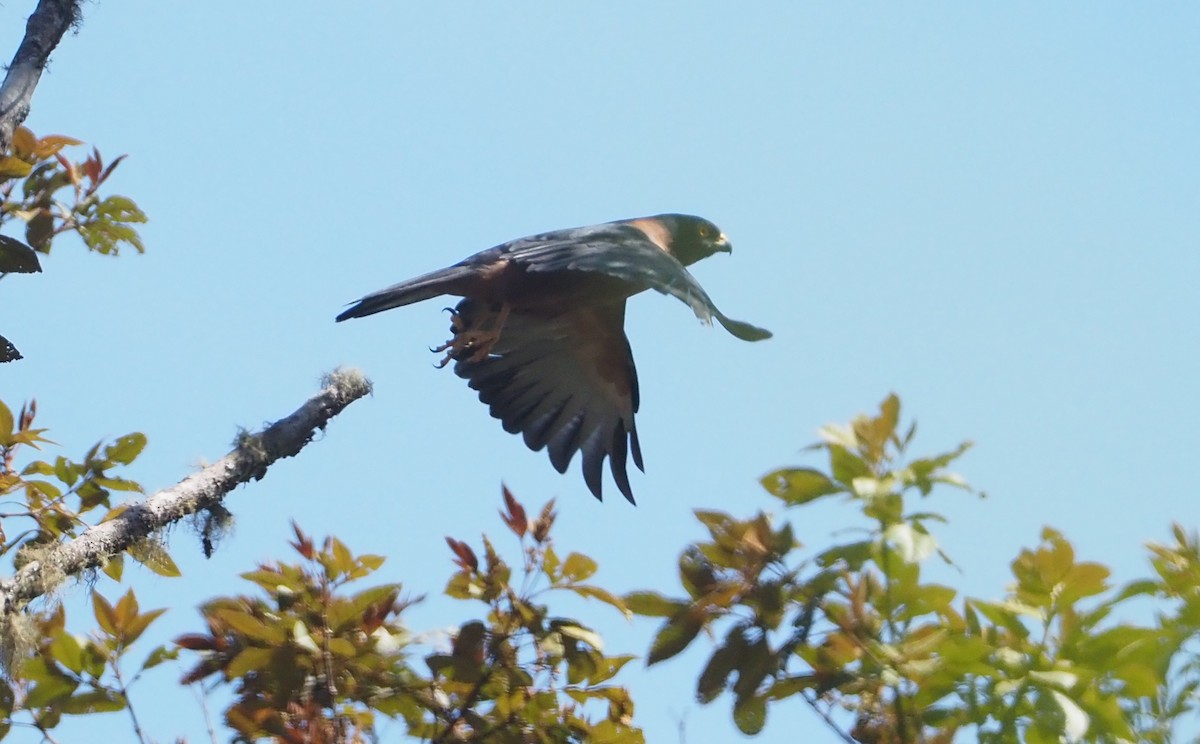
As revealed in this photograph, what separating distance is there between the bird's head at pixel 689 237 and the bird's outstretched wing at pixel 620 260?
3.27 ft

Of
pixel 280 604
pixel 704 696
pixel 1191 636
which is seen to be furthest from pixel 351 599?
pixel 1191 636

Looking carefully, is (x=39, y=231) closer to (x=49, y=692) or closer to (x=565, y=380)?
(x=49, y=692)

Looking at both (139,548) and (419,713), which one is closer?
(419,713)

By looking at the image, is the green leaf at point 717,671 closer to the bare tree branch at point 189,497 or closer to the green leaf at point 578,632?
the green leaf at point 578,632

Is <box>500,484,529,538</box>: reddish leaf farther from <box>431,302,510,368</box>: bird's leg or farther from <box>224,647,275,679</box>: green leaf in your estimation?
<box>431,302,510,368</box>: bird's leg

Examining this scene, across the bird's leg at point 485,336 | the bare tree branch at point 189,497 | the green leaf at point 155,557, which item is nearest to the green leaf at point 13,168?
the bare tree branch at point 189,497

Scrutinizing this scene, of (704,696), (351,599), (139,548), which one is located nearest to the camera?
(704,696)

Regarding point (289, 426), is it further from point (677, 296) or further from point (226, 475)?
point (677, 296)

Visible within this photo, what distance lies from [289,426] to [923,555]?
2499 millimetres

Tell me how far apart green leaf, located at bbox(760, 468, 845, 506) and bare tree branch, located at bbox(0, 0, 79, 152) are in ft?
9.27

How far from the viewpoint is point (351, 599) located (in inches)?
104

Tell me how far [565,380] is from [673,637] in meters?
4.22

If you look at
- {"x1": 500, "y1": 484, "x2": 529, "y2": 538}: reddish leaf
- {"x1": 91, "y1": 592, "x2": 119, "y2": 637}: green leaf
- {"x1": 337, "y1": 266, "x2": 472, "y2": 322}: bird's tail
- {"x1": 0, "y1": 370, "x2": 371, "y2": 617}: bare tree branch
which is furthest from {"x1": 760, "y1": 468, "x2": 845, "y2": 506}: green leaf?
{"x1": 337, "y1": 266, "x2": 472, "y2": 322}: bird's tail

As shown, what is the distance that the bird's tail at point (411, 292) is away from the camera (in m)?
4.94
